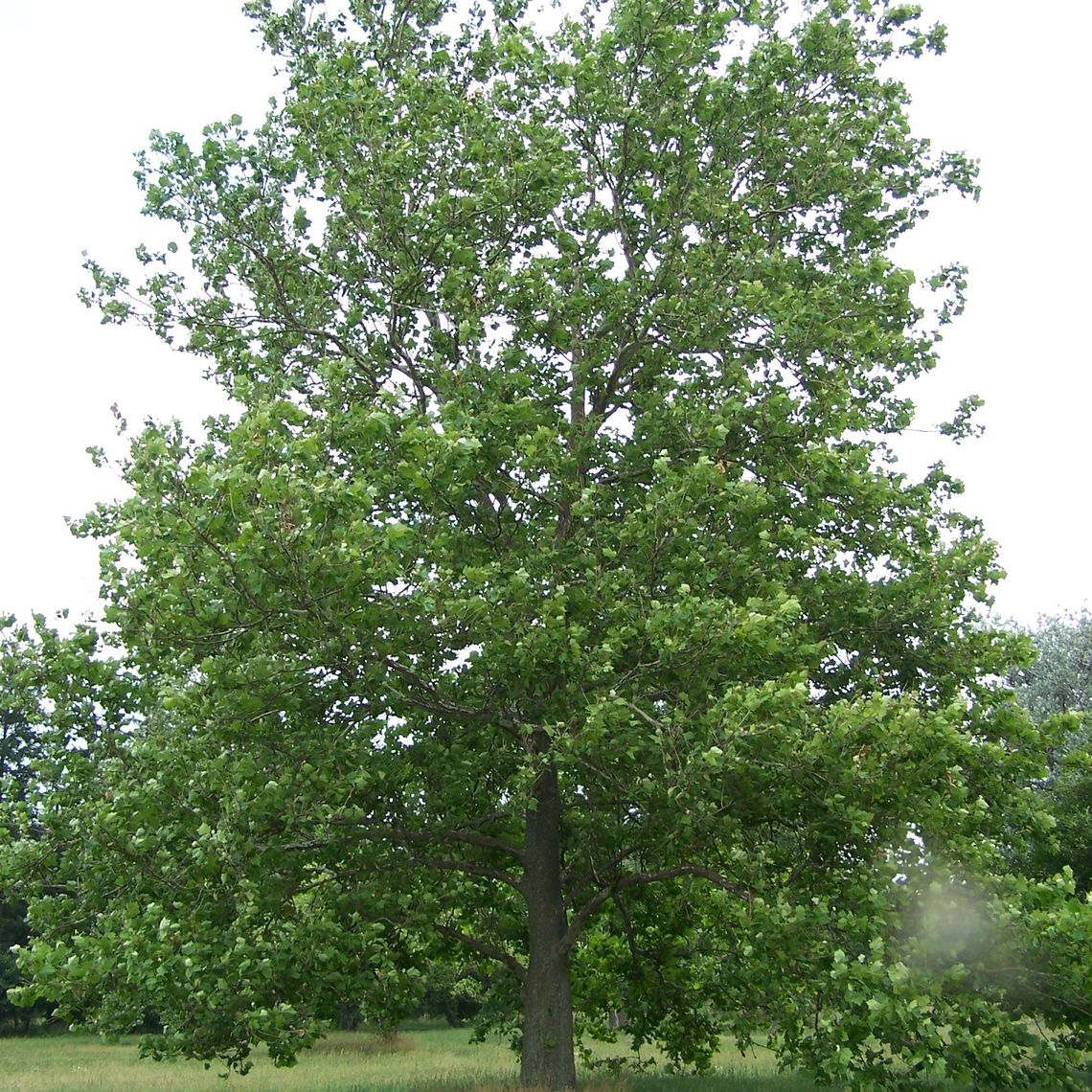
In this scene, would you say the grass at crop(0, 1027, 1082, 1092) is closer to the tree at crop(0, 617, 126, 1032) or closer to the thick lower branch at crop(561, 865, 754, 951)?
the thick lower branch at crop(561, 865, 754, 951)

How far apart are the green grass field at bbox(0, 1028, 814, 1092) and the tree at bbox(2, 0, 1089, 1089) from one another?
211 centimetres

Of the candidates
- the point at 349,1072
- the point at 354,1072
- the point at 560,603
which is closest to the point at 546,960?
the point at 560,603

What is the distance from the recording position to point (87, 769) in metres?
14.4

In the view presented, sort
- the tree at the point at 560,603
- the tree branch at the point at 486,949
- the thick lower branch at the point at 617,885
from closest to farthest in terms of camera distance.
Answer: the tree at the point at 560,603
the thick lower branch at the point at 617,885
the tree branch at the point at 486,949

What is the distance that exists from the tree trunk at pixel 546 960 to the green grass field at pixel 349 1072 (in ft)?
2.49

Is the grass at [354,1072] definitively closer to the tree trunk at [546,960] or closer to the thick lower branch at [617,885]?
the tree trunk at [546,960]

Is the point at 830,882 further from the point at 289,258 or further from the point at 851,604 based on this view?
the point at 289,258

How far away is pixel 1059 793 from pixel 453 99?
21.5m

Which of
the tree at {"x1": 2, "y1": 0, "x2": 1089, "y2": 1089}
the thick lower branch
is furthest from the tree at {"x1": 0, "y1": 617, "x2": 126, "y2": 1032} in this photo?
the thick lower branch

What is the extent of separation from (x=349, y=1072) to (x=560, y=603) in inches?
786

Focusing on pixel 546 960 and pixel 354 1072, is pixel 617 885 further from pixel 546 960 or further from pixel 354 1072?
pixel 354 1072

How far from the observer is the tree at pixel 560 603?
12.2 m

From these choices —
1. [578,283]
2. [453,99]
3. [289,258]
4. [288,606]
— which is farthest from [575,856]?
[453,99]

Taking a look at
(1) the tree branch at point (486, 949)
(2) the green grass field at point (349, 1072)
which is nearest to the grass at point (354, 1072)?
(2) the green grass field at point (349, 1072)
